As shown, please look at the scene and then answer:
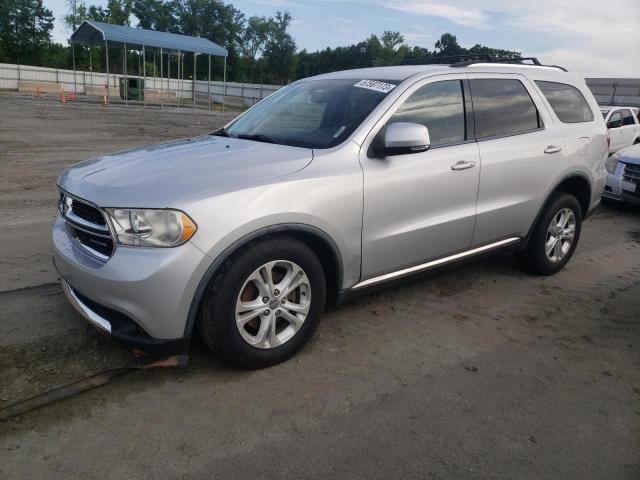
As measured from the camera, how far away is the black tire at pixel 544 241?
16.0 feet

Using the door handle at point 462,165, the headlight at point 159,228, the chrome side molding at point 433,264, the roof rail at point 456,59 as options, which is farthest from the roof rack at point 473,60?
the headlight at point 159,228

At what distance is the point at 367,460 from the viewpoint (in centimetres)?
251

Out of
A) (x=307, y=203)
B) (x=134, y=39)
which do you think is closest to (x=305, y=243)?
(x=307, y=203)

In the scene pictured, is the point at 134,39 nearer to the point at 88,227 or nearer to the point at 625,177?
the point at 625,177

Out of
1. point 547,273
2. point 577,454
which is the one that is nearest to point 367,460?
point 577,454

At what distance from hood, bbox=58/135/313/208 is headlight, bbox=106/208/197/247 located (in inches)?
2.0

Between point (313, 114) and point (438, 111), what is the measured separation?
93cm

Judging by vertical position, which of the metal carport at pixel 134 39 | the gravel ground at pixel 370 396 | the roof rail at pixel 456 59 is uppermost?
the metal carport at pixel 134 39

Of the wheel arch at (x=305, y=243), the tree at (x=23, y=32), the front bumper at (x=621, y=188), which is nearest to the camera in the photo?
the wheel arch at (x=305, y=243)

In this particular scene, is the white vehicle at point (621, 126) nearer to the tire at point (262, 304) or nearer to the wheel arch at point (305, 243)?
the wheel arch at point (305, 243)

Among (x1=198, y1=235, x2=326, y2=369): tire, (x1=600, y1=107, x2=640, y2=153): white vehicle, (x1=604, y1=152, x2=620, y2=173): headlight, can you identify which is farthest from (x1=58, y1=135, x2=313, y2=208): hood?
(x1=600, y1=107, x2=640, y2=153): white vehicle

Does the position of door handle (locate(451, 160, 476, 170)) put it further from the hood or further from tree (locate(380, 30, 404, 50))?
tree (locate(380, 30, 404, 50))

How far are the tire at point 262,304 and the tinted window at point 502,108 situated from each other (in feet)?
6.45

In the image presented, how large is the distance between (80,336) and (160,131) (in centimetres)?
1372
